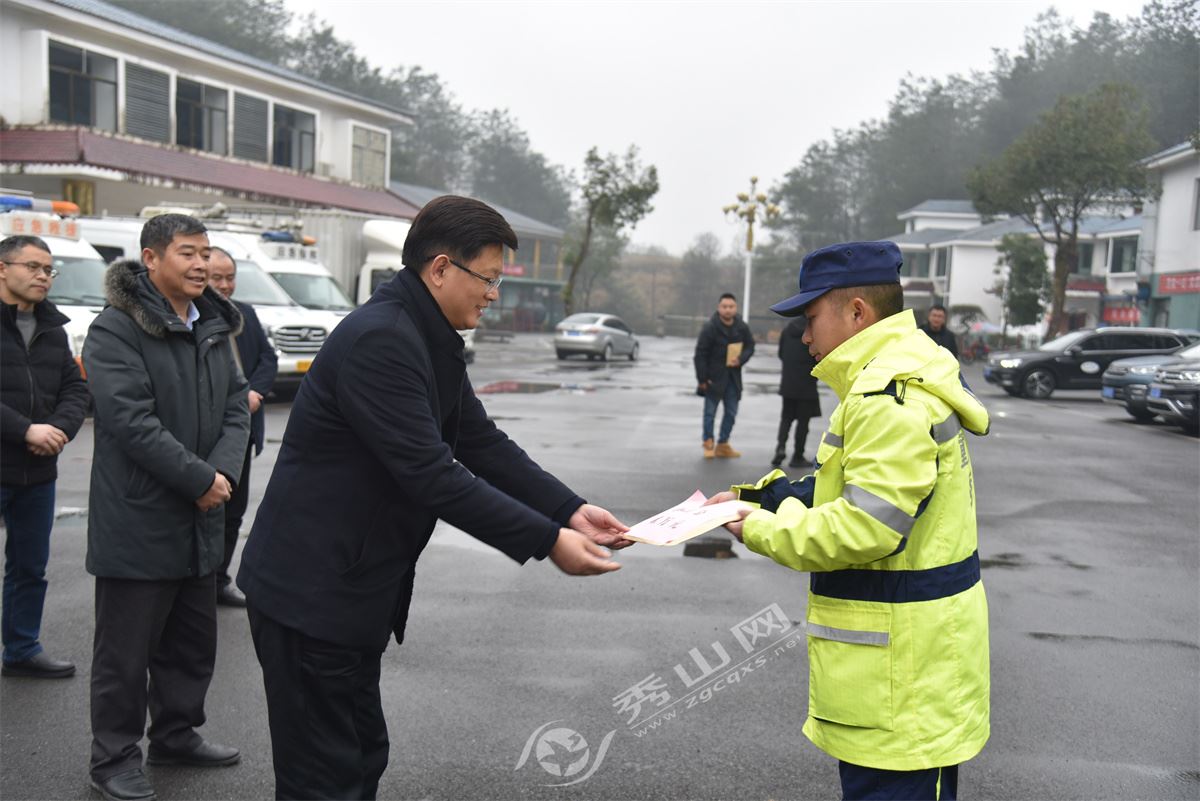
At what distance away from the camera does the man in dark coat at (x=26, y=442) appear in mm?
4516

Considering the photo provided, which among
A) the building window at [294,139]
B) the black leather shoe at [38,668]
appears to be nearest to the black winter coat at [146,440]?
the black leather shoe at [38,668]

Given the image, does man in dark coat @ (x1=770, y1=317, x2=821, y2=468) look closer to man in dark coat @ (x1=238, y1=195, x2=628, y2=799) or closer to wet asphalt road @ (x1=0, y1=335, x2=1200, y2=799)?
wet asphalt road @ (x1=0, y1=335, x2=1200, y2=799)

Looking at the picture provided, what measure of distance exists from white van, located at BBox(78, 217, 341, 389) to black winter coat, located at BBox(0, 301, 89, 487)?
455 inches

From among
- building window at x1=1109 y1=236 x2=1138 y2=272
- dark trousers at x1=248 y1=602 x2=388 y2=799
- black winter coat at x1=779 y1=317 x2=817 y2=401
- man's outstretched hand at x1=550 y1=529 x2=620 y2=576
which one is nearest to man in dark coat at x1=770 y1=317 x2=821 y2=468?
black winter coat at x1=779 y1=317 x2=817 y2=401

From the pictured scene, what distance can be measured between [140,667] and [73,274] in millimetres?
12254

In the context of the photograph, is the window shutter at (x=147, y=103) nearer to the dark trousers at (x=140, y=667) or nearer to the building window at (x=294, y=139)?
the building window at (x=294, y=139)

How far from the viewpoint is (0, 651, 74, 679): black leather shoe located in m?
4.66

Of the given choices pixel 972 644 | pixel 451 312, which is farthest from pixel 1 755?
pixel 972 644

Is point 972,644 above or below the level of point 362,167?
below

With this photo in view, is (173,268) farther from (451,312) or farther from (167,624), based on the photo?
(451,312)

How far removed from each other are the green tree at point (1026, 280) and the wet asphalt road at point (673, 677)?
1509 inches

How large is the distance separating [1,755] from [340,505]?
229 cm

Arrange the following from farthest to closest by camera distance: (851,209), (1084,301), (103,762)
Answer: (851,209)
(1084,301)
(103,762)

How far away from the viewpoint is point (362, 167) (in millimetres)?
38281
